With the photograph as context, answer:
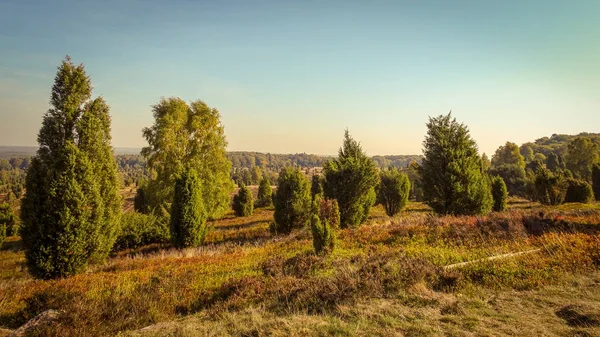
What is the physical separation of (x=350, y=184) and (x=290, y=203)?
411 cm

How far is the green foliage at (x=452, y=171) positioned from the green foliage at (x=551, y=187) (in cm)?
1849

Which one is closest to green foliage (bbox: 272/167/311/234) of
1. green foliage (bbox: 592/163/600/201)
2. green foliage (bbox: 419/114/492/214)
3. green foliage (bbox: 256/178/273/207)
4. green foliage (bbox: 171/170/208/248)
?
green foliage (bbox: 171/170/208/248)

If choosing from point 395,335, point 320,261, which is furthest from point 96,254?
point 395,335

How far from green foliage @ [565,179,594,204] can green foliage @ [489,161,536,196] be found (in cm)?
2458

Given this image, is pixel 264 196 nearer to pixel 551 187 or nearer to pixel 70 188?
pixel 70 188

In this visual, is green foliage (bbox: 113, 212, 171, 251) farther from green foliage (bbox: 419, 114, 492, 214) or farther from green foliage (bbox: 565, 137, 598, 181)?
green foliage (bbox: 565, 137, 598, 181)

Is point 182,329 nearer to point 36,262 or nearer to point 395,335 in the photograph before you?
point 395,335

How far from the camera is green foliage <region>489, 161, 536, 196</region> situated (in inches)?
2206

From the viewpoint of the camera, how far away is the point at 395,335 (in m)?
4.47

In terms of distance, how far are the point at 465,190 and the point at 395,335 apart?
1610 centimetres

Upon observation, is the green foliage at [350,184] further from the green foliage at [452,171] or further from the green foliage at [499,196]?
the green foliage at [499,196]

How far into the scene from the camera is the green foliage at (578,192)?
3162 centimetres

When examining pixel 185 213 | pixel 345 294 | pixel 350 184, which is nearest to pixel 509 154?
pixel 350 184

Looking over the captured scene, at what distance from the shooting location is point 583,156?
173 ft
